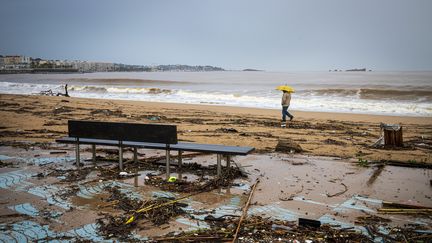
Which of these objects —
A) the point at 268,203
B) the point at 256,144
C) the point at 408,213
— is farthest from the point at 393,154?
the point at 268,203

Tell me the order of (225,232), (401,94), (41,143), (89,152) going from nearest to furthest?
(225,232) → (89,152) → (41,143) → (401,94)

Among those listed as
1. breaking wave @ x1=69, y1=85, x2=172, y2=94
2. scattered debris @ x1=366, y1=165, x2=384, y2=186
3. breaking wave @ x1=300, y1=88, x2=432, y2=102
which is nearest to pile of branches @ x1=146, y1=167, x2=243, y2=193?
scattered debris @ x1=366, y1=165, x2=384, y2=186

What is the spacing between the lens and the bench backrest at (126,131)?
5.83m

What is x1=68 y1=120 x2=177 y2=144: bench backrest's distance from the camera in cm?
583

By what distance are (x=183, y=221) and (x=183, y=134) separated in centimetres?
695

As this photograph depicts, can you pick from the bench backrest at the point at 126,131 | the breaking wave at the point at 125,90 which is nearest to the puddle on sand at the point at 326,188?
the bench backrest at the point at 126,131

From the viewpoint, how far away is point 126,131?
6.06 meters

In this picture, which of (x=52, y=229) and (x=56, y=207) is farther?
(x=56, y=207)

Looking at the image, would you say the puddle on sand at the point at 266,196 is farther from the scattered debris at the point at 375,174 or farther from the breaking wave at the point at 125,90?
the breaking wave at the point at 125,90

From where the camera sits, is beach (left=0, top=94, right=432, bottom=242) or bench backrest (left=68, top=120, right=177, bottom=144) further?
bench backrest (left=68, top=120, right=177, bottom=144)

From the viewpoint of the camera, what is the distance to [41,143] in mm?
9133

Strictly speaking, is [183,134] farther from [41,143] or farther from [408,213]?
[408,213]

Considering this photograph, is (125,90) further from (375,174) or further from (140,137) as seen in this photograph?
(375,174)

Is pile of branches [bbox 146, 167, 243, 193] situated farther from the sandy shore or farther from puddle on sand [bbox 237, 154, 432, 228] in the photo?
the sandy shore
